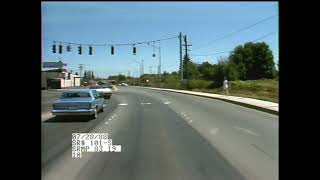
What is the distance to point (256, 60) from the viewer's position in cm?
10794

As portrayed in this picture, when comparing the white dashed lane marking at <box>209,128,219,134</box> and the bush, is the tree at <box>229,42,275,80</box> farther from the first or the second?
the white dashed lane marking at <box>209,128,219,134</box>

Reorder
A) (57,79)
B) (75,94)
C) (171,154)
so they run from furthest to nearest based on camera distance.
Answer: (57,79) < (75,94) < (171,154)

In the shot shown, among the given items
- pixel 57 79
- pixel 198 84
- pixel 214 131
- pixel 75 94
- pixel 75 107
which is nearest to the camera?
pixel 214 131

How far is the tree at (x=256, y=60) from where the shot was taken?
348 feet

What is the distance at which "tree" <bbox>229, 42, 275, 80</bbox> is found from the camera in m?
106

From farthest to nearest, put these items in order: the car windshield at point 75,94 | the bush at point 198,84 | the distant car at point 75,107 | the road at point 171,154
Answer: the bush at point 198,84, the car windshield at point 75,94, the distant car at point 75,107, the road at point 171,154

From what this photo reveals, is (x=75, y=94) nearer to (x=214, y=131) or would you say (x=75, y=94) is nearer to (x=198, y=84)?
(x=214, y=131)

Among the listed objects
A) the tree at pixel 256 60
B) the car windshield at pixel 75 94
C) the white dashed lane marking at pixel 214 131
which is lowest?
the white dashed lane marking at pixel 214 131

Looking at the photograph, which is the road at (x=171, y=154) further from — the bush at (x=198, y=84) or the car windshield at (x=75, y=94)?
the bush at (x=198, y=84)

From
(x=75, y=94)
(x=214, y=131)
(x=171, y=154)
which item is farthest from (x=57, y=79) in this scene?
(x=171, y=154)

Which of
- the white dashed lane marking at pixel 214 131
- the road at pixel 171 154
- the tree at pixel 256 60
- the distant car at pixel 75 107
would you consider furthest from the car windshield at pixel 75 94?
the tree at pixel 256 60
